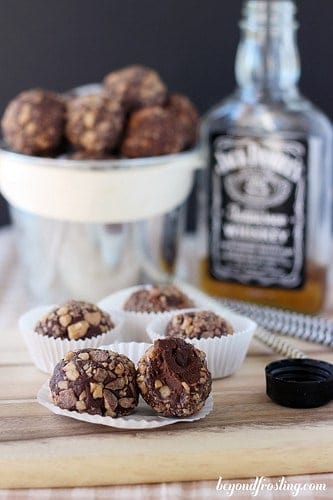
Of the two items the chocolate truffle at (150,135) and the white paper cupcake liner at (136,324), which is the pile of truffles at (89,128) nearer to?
the chocolate truffle at (150,135)

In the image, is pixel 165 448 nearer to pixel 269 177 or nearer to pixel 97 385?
pixel 97 385

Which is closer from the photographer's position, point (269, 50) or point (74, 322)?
point (74, 322)

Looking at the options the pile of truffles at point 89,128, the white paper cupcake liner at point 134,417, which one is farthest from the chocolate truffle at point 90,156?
the white paper cupcake liner at point 134,417

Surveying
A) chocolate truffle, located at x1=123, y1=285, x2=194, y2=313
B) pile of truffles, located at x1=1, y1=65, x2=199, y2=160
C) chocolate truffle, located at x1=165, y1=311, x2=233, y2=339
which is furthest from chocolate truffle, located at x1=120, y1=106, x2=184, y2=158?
chocolate truffle, located at x1=165, y1=311, x2=233, y2=339

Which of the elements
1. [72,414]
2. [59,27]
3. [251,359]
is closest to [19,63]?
[59,27]

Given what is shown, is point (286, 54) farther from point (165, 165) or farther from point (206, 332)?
point (206, 332)

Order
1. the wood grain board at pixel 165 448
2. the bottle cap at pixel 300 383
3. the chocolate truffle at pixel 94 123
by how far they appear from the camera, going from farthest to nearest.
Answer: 1. the chocolate truffle at pixel 94 123
2. the bottle cap at pixel 300 383
3. the wood grain board at pixel 165 448

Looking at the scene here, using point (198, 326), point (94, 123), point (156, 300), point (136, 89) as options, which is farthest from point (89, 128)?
point (198, 326)
